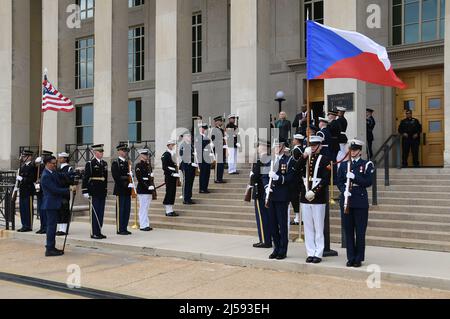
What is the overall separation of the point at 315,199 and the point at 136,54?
18527 mm

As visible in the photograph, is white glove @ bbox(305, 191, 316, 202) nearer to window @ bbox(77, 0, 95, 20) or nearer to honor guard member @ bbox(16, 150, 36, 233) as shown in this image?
honor guard member @ bbox(16, 150, 36, 233)

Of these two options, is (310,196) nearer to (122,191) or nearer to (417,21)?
(122,191)

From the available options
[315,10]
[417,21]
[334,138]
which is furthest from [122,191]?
[417,21]

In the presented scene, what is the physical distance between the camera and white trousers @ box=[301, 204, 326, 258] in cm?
846

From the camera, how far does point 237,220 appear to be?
12.3m

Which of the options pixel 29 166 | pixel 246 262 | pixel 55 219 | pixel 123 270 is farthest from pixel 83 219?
pixel 246 262

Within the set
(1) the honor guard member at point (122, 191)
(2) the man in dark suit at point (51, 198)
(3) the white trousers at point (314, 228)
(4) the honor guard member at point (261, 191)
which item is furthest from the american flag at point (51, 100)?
(3) the white trousers at point (314, 228)

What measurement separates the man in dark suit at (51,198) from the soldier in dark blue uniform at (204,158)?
15.3ft

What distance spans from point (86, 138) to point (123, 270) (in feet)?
62.2

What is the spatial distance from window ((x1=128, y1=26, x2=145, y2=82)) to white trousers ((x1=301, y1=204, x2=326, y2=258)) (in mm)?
17677

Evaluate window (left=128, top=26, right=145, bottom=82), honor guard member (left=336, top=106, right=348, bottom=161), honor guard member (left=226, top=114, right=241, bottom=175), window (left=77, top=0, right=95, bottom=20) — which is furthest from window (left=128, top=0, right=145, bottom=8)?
honor guard member (left=336, top=106, right=348, bottom=161)

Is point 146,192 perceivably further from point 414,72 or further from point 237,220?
point 414,72

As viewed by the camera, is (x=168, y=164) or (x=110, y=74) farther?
(x=110, y=74)

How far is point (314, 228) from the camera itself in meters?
8.64
